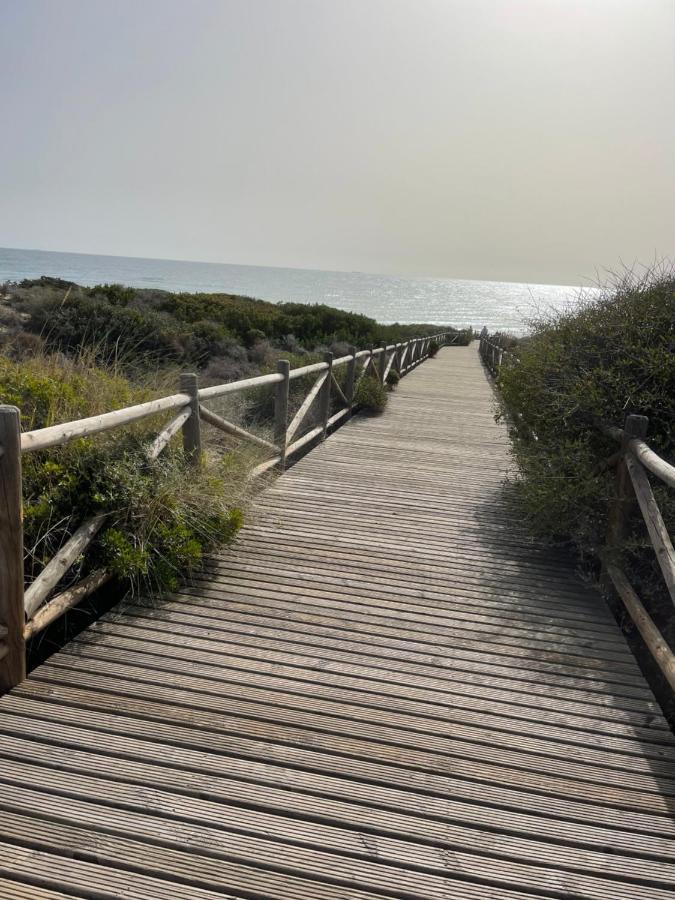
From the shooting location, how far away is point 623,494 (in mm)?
4000

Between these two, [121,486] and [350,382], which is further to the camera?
[350,382]

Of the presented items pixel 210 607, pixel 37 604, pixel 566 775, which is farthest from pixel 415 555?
pixel 37 604

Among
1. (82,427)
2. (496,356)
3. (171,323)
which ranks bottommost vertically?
(82,427)

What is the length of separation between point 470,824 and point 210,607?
185cm

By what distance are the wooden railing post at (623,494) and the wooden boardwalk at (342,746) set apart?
403 millimetres

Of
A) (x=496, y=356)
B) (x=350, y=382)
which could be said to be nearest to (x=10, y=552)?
(x=350, y=382)

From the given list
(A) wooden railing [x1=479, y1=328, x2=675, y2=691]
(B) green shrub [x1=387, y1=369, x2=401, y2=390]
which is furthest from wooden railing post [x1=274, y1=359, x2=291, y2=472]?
(B) green shrub [x1=387, y1=369, x2=401, y2=390]

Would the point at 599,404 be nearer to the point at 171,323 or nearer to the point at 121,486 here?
the point at 121,486

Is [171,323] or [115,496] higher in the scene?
[171,323]

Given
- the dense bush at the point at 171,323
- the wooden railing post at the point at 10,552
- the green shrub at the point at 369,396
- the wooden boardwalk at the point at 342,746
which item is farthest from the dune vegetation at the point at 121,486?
the dense bush at the point at 171,323

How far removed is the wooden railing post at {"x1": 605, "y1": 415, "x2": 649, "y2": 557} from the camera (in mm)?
3889

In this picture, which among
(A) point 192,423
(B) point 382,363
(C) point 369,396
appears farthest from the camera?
(B) point 382,363

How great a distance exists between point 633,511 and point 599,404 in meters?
0.78

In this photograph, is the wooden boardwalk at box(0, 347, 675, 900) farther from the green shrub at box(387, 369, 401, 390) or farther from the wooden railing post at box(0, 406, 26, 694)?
the green shrub at box(387, 369, 401, 390)
